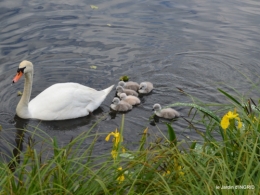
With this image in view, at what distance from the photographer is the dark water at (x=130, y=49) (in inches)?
345

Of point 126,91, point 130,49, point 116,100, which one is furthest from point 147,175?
point 130,49

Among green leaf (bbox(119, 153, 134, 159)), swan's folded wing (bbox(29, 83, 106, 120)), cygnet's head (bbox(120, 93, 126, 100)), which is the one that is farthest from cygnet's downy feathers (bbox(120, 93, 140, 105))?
green leaf (bbox(119, 153, 134, 159))

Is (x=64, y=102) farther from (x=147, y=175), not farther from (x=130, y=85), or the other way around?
(x=147, y=175)

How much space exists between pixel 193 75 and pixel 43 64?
9.06 feet

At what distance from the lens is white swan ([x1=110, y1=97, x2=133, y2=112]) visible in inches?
333

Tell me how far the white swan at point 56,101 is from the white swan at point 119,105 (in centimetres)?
27

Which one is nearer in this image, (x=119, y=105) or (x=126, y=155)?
(x=126, y=155)

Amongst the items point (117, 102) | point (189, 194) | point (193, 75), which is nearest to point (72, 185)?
point (189, 194)

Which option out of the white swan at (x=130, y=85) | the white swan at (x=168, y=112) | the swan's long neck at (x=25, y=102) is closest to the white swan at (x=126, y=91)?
the white swan at (x=130, y=85)

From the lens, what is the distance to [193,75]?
9.73 m

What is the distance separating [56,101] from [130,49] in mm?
2627

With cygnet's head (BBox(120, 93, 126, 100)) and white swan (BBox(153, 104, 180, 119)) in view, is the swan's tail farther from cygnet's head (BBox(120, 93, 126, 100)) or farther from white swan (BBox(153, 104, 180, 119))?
white swan (BBox(153, 104, 180, 119))

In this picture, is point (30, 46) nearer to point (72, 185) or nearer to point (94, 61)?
point (94, 61)

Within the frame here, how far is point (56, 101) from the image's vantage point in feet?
27.7
